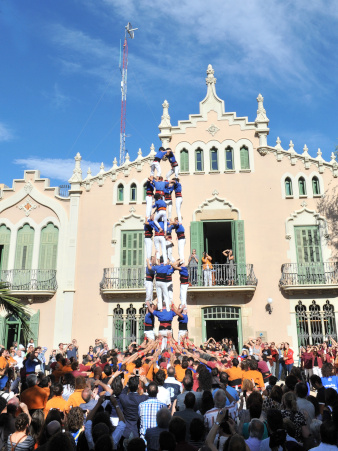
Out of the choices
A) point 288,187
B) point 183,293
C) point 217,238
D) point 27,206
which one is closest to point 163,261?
point 183,293

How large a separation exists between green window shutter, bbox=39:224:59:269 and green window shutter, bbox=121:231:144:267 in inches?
150

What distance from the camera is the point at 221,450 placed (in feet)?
15.0

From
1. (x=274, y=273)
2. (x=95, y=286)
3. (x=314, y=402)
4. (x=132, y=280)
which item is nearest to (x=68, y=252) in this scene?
(x=95, y=286)

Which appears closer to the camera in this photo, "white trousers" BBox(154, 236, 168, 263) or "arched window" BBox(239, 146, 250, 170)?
"white trousers" BBox(154, 236, 168, 263)

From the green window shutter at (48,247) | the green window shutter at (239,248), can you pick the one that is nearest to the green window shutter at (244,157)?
the green window shutter at (239,248)

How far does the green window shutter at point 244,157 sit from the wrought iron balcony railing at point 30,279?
12056 mm

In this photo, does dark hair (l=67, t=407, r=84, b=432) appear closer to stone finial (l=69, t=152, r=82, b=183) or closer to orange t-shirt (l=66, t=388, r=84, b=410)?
orange t-shirt (l=66, t=388, r=84, b=410)

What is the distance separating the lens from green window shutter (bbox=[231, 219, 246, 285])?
851 inches

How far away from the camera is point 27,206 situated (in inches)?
942

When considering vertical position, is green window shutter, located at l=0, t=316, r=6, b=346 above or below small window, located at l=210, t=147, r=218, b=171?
below

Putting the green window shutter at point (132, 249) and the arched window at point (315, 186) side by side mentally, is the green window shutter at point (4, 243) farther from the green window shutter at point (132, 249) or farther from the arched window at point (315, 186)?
the arched window at point (315, 186)

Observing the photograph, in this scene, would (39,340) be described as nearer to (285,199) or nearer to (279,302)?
(279,302)

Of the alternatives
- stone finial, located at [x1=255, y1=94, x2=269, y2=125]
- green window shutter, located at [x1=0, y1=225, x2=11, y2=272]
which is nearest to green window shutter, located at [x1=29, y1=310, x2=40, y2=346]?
green window shutter, located at [x1=0, y1=225, x2=11, y2=272]

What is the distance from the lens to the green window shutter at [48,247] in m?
22.9
